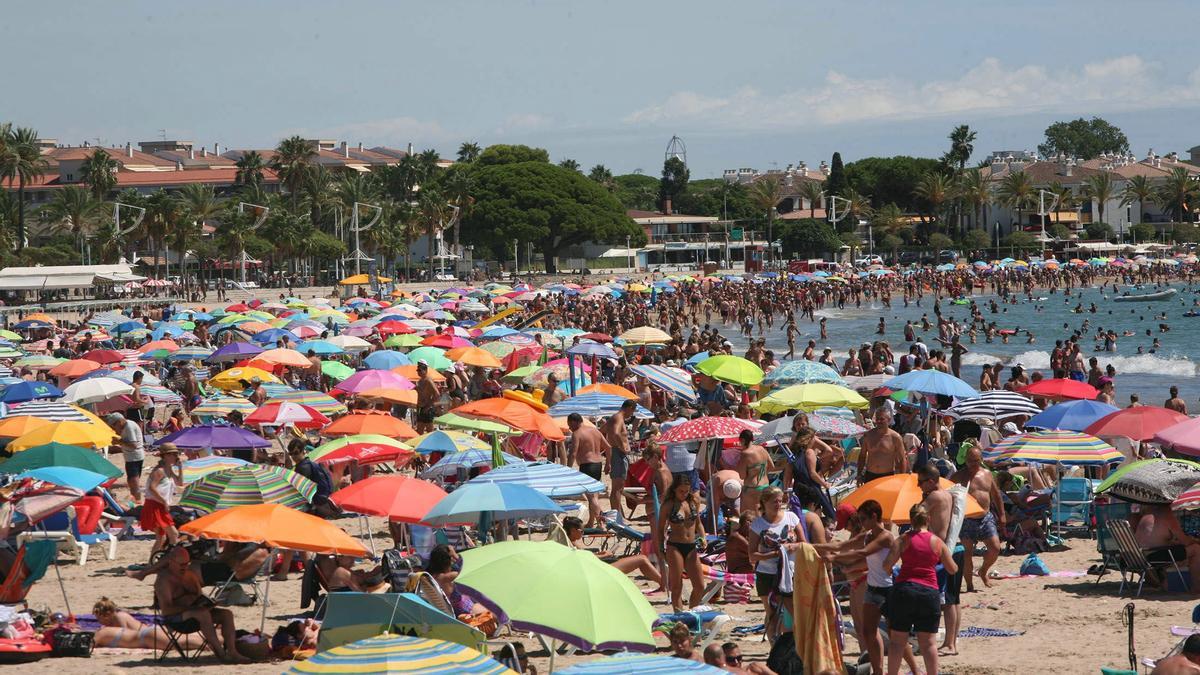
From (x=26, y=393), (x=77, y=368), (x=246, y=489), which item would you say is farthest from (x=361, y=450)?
(x=77, y=368)

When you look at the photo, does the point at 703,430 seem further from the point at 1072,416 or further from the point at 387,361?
the point at 387,361

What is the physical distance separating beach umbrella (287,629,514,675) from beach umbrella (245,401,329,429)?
9.72 metres

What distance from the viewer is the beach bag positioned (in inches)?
438

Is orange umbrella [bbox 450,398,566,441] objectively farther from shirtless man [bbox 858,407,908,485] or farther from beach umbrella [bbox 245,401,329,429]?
shirtless man [bbox 858,407,908,485]

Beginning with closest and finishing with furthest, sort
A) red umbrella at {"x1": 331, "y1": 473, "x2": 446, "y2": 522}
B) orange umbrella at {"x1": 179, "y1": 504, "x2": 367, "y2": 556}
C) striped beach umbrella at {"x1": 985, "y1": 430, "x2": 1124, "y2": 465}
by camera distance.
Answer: orange umbrella at {"x1": 179, "y1": 504, "x2": 367, "y2": 556} → red umbrella at {"x1": 331, "y1": 473, "x2": 446, "y2": 522} → striped beach umbrella at {"x1": 985, "y1": 430, "x2": 1124, "y2": 465}

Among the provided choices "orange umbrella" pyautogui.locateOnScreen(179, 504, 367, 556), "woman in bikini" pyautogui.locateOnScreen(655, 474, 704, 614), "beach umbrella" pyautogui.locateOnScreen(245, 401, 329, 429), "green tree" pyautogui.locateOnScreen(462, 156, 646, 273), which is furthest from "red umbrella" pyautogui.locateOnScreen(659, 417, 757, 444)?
"green tree" pyautogui.locateOnScreen(462, 156, 646, 273)

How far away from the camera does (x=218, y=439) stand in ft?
43.3

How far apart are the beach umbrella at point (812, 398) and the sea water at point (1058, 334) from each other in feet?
49.2

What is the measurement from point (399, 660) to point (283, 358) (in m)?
15.9

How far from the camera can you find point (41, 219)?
89.1 metres

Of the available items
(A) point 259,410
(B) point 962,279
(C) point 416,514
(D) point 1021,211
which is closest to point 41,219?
(B) point 962,279

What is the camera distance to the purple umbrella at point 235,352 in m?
21.3

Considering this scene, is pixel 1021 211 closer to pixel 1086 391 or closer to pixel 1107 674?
pixel 1086 391

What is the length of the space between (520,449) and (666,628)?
6812 millimetres
